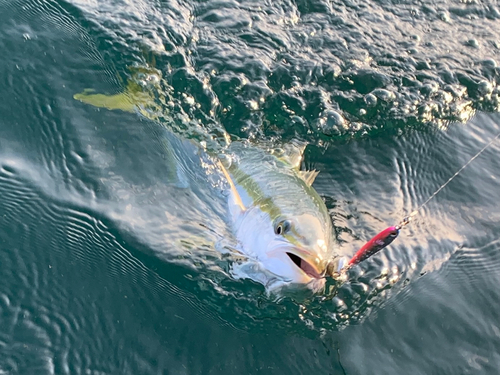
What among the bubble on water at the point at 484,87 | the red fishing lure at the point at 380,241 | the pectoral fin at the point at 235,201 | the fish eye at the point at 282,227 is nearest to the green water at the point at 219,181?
the bubble on water at the point at 484,87

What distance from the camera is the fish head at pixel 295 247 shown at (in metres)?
2.91

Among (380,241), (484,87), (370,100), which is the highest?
(484,87)

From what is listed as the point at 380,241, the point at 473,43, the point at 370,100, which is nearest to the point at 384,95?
the point at 370,100

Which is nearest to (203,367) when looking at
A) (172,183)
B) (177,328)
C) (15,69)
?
(177,328)

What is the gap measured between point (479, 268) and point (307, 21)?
10.8 ft

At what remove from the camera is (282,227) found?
3.11 m

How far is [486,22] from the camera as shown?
19.4 ft

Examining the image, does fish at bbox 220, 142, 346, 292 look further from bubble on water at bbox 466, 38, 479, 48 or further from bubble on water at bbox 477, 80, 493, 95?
bubble on water at bbox 466, 38, 479, 48

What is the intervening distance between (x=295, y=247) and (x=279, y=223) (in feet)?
0.87

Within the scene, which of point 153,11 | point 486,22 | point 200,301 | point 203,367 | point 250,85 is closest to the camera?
point 203,367

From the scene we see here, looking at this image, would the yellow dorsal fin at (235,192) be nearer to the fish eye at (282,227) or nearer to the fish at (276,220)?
the fish at (276,220)

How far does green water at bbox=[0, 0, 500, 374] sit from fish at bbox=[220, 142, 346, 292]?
193 millimetres

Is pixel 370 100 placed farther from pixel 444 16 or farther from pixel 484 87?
pixel 444 16

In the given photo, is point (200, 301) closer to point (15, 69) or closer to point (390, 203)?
point (390, 203)
